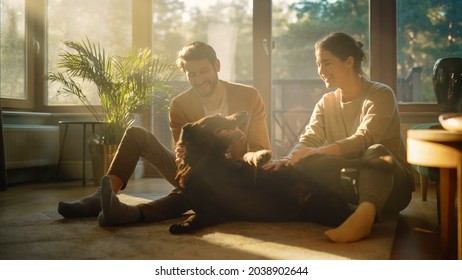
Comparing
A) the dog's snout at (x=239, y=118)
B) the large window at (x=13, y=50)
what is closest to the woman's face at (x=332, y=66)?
the dog's snout at (x=239, y=118)

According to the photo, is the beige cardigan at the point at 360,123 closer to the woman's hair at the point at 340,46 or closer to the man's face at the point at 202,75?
the woman's hair at the point at 340,46

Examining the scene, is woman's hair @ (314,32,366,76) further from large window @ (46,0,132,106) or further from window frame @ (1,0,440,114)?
large window @ (46,0,132,106)

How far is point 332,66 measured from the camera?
1962mm

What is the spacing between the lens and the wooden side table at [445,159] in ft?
3.80

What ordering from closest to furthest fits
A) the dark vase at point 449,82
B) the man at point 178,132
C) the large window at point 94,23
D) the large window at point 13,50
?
1. the man at point 178,132
2. the dark vase at point 449,82
3. the large window at point 13,50
4. the large window at point 94,23

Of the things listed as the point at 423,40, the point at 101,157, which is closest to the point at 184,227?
the point at 101,157

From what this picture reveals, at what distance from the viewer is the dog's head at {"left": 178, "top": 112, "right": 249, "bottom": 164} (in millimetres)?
1713

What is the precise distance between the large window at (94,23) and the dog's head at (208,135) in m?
2.60

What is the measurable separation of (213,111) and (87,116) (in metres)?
2.34

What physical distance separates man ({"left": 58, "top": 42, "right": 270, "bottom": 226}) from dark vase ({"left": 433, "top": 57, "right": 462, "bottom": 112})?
3.30 feet

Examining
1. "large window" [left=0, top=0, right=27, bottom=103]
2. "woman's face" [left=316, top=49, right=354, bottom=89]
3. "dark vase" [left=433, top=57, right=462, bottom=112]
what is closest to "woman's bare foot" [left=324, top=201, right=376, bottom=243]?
"woman's face" [left=316, top=49, right=354, bottom=89]

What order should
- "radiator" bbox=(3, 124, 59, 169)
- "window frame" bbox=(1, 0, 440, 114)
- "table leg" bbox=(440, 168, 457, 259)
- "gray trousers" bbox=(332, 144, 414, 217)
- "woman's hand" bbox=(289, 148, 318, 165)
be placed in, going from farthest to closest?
"window frame" bbox=(1, 0, 440, 114) → "radiator" bbox=(3, 124, 59, 169) → "woman's hand" bbox=(289, 148, 318, 165) → "gray trousers" bbox=(332, 144, 414, 217) → "table leg" bbox=(440, 168, 457, 259)

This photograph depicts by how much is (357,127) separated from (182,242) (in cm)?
89

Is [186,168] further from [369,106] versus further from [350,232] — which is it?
[369,106]
